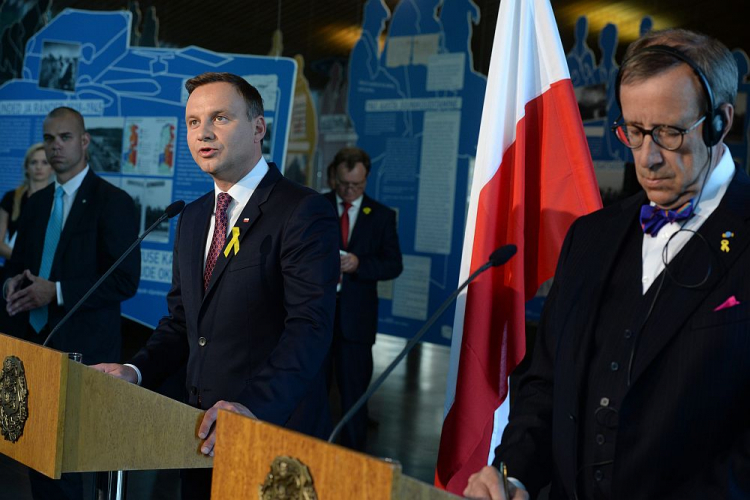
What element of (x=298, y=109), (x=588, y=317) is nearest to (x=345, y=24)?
(x=298, y=109)

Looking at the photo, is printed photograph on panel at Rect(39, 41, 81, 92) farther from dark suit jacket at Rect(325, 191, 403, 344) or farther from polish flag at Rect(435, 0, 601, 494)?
polish flag at Rect(435, 0, 601, 494)

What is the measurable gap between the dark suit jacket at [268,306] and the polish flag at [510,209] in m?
0.42

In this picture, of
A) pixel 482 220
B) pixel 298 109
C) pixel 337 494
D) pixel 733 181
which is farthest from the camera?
pixel 298 109

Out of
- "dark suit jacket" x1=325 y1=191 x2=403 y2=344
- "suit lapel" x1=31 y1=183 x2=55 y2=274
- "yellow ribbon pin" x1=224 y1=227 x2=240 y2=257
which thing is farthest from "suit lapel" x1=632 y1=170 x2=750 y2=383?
"dark suit jacket" x1=325 y1=191 x2=403 y2=344

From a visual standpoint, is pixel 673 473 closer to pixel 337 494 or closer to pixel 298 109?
pixel 337 494

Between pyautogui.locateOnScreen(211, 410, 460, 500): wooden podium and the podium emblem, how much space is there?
2.62 feet

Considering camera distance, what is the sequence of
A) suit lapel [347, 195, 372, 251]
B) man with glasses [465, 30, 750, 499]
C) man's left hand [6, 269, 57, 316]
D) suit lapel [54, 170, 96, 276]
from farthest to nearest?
suit lapel [347, 195, 372, 251]
suit lapel [54, 170, 96, 276]
man's left hand [6, 269, 57, 316]
man with glasses [465, 30, 750, 499]

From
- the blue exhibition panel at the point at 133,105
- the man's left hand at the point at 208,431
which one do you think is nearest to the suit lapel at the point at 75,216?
the blue exhibition panel at the point at 133,105

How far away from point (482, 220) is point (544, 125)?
0.35m

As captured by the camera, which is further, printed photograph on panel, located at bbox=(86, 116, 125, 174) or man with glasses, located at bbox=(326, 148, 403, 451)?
printed photograph on panel, located at bbox=(86, 116, 125, 174)

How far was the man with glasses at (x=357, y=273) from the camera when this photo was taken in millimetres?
5417

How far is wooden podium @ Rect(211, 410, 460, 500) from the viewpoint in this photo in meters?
1.20

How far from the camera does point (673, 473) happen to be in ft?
4.74

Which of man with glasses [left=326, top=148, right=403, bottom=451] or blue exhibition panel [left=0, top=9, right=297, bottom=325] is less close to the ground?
blue exhibition panel [left=0, top=9, right=297, bottom=325]
